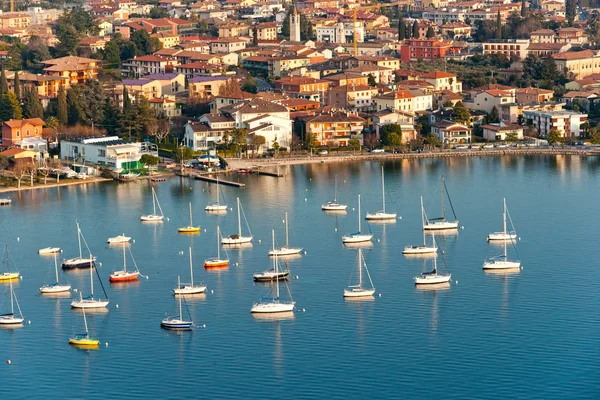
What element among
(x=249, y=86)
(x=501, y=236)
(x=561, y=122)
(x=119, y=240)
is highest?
(x=249, y=86)

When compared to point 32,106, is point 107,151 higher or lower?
lower

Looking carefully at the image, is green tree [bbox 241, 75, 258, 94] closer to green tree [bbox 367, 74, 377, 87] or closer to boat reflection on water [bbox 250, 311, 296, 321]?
green tree [bbox 367, 74, 377, 87]

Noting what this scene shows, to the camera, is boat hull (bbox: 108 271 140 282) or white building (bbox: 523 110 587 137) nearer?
boat hull (bbox: 108 271 140 282)

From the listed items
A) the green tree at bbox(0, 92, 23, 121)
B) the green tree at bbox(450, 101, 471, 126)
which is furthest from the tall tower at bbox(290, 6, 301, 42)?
the green tree at bbox(0, 92, 23, 121)

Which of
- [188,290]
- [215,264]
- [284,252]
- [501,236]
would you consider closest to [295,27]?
[501,236]

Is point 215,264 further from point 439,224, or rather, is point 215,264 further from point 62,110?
point 62,110

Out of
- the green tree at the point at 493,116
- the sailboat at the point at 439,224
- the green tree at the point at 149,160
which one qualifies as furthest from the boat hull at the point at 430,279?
the green tree at the point at 493,116
